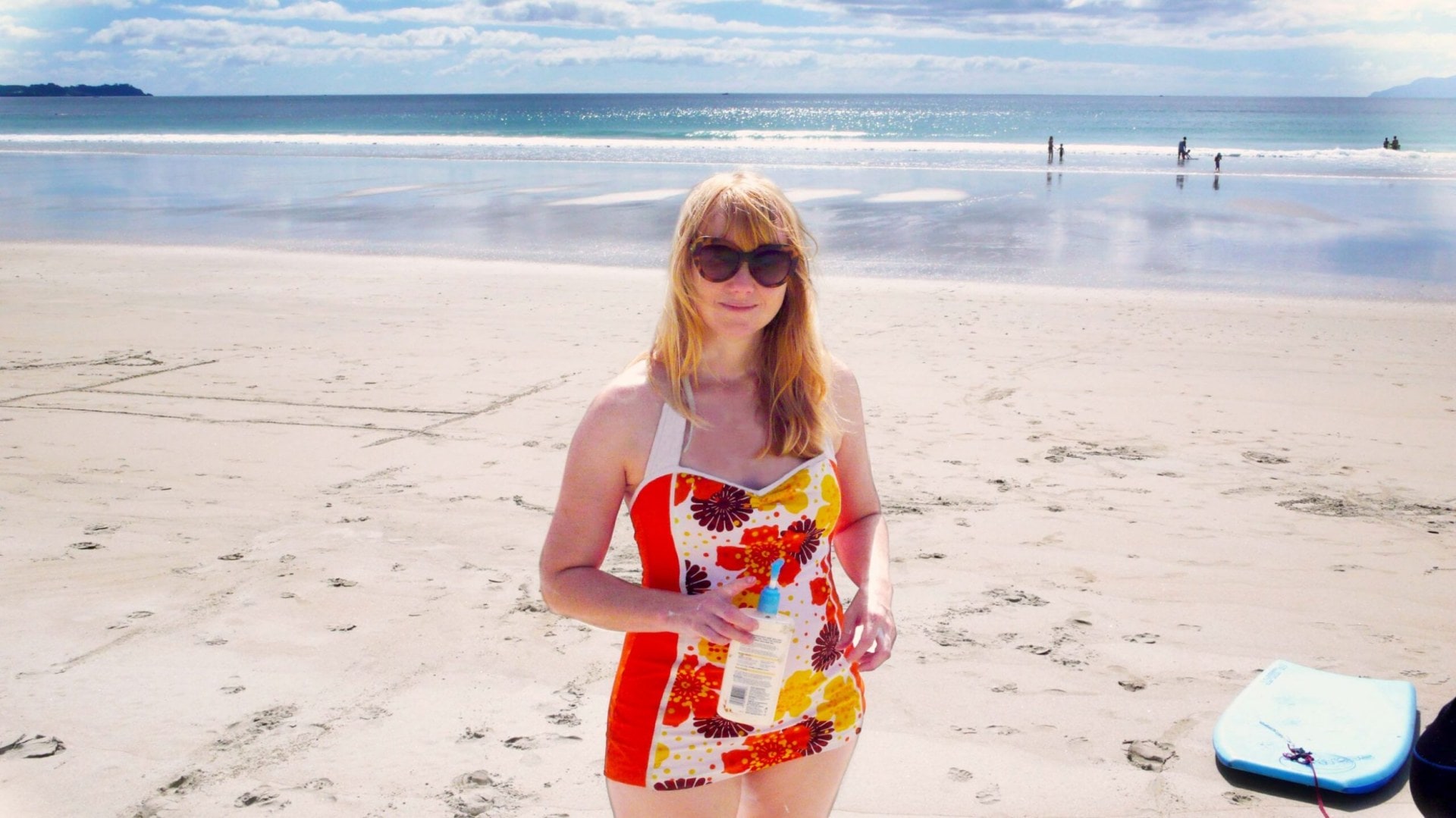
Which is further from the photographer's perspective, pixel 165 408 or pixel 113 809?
pixel 165 408

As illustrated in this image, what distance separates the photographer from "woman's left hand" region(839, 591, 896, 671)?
2090 millimetres

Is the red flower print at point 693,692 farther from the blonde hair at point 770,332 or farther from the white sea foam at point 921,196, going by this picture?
the white sea foam at point 921,196

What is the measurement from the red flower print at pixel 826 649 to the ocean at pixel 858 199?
120 centimetres

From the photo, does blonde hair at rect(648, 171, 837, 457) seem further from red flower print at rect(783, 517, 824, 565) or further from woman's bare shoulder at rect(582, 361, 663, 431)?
red flower print at rect(783, 517, 824, 565)

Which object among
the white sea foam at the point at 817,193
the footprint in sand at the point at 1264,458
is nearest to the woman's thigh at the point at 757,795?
the footprint in sand at the point at 1264,458

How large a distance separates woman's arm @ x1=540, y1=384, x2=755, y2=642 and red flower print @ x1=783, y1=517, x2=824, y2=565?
11 cm

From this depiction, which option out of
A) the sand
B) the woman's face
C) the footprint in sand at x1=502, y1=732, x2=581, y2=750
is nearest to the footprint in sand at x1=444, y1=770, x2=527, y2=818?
the sand

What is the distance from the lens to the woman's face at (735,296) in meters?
2.03

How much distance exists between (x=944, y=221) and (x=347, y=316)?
13.2 m

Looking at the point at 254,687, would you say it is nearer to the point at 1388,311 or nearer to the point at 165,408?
the point at 165,408

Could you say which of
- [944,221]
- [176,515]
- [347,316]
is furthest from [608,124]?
[176,515]

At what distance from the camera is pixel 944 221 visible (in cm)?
2147

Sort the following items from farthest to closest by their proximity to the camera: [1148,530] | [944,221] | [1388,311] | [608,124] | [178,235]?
[608,124], [944,221], [178,235], [1388,311], [1148,530]

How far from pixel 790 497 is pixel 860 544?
34cm
